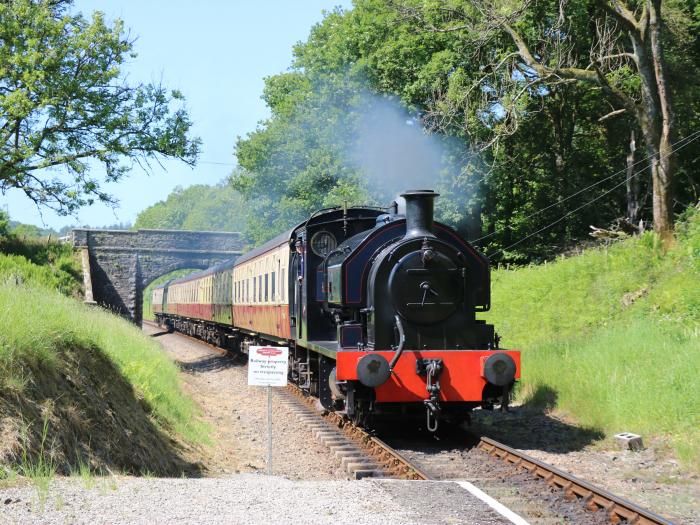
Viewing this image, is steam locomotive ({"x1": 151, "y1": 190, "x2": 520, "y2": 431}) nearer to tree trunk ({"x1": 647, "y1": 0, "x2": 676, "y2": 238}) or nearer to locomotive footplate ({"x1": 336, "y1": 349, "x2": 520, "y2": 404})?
locomotive footplate ({"x1": 336, "y1": 349, "x2": 520, "y2": 404})

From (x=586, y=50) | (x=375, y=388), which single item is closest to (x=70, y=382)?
(x=375, y=388)

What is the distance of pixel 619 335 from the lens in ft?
43.6

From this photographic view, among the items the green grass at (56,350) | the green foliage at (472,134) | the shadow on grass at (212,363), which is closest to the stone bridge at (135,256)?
the green foliage at (472,134)

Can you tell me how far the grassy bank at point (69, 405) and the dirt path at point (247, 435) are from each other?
61 cm

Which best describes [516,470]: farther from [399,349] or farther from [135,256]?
[135,256]

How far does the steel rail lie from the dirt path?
1977mm

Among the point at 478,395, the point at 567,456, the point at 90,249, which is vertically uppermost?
the point at 90,249

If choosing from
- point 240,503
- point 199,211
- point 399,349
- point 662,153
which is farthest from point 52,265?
point 199,211

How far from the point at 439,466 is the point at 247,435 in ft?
14.1

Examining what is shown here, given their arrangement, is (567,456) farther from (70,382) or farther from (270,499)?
(70,382)

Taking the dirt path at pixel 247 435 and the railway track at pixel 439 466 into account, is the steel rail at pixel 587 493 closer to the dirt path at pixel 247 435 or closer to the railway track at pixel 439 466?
the railway track at pixel 439 466

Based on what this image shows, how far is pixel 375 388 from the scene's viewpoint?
9.94m

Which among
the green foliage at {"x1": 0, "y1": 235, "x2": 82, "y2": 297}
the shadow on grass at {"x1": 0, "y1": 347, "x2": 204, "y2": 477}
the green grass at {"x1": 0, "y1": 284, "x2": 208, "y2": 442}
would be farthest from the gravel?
the green foliage at {"x1": 0, "y1": 235, "x2": 82, "y2": 297}

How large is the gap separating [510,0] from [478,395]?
42.7 feet
